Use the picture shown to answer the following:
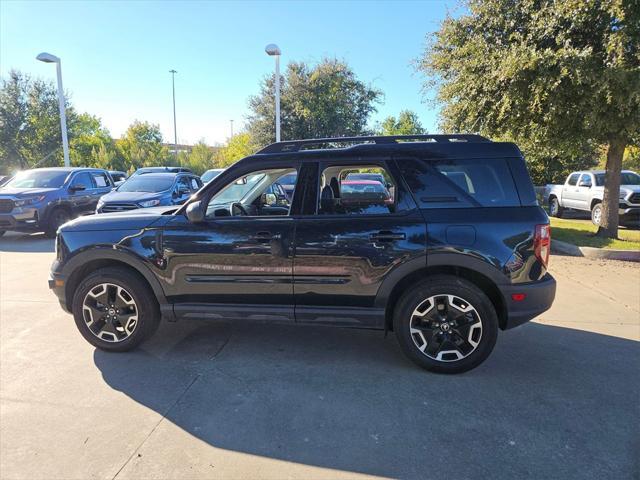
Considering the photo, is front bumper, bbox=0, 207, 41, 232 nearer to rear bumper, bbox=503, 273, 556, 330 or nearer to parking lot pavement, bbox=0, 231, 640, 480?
parking lot pavement, bbox=0, 231, 640, 480

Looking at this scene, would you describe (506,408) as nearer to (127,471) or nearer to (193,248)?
(127,471)

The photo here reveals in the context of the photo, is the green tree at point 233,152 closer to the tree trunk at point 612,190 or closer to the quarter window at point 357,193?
the tree trunk at point 612,190

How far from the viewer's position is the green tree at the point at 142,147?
3775 cm

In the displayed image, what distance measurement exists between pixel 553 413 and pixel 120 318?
3.71 meters

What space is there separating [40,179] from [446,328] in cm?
1157

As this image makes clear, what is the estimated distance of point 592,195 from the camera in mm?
13359

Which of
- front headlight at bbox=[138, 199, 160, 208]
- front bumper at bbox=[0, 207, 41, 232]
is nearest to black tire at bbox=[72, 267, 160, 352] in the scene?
front headlight at bbox=[138, 199, 160, 208]

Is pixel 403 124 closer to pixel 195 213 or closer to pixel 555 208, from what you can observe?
pixel 555 208

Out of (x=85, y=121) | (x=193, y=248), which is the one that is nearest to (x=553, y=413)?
(x=193, y=248)

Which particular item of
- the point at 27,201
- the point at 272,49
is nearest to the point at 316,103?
the point at 272,49

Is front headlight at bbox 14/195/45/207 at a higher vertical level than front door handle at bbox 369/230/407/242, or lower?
lower

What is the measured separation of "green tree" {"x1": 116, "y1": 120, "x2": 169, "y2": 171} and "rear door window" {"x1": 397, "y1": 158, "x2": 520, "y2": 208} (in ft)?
123

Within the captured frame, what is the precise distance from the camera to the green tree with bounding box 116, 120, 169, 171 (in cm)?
3775

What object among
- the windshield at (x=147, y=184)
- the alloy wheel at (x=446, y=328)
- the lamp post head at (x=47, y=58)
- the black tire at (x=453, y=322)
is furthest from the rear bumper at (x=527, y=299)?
the lamp post head at (x=47, y=58)
